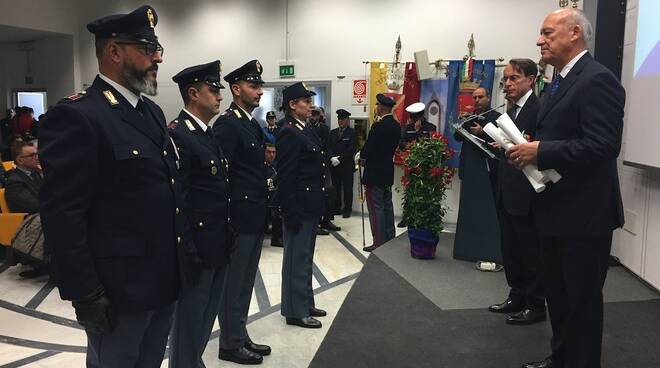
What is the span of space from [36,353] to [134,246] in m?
2.09

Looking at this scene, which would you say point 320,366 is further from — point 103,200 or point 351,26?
point 351,26

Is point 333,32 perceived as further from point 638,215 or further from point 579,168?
point 579,168

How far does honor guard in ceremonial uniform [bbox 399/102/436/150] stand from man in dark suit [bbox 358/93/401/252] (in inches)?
54.7

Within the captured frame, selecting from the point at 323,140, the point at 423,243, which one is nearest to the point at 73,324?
the point at 423,243

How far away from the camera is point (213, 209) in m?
2.21

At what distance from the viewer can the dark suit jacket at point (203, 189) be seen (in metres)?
2.15

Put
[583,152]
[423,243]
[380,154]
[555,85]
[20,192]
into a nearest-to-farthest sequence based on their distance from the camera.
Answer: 1. [583,152]
2. [555,85]
3. [423,243]
4. [20,192]
5. [380,154]

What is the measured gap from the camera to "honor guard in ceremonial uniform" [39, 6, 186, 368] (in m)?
1.36

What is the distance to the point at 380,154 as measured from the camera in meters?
5.16

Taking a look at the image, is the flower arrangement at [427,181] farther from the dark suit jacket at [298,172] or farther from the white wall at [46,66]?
the white wall at [46,66]

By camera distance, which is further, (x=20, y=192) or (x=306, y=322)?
(x=20, y=192)

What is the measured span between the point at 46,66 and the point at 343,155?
7059 mm

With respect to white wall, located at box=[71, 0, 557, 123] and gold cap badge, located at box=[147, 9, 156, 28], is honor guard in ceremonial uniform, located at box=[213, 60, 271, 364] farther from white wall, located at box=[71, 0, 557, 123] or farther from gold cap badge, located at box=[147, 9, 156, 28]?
white wall, located at box=[71, 0, 557, 123]

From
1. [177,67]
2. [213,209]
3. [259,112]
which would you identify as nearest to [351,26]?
[259,112]
